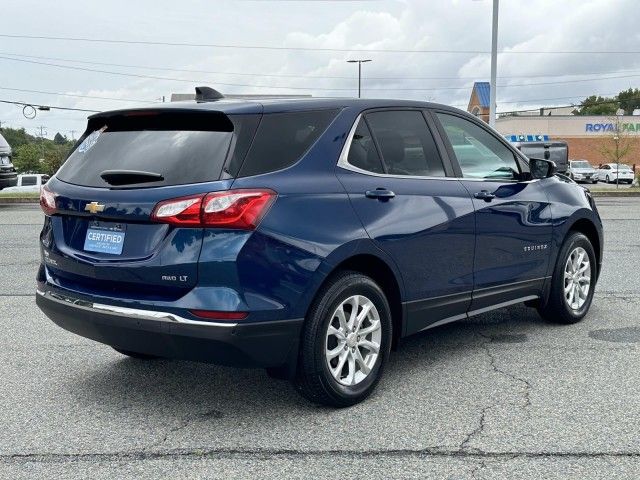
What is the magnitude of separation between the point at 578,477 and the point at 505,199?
2.47 m

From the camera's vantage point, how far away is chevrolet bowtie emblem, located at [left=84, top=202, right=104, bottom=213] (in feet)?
13.0

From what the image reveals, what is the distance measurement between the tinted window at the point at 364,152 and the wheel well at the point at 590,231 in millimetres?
2436

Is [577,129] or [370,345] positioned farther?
[577,129]

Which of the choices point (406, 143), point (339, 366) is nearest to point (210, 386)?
point (339, 366)

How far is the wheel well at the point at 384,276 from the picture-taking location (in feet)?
13.9

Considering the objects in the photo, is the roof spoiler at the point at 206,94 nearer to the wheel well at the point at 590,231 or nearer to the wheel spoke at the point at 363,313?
the wheel spoke at the point at 363,313

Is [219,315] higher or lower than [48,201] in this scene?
lower

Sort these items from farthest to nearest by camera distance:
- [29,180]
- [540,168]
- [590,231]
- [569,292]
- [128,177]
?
[29,180]
[590,231]
[569,292]
[540,168]
[128,177]

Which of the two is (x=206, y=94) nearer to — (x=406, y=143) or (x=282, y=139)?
(x=282, y=139)

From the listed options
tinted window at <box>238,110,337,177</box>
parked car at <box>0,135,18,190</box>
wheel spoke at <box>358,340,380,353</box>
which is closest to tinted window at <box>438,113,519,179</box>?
tinted window at <box>238,110,337,177</box>

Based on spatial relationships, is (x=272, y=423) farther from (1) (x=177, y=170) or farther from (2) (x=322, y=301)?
(1) (x=177, y=170)

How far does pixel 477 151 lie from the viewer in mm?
5363

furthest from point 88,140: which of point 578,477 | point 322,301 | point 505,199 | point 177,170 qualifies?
point 578,477

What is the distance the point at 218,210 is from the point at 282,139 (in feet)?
2.01
